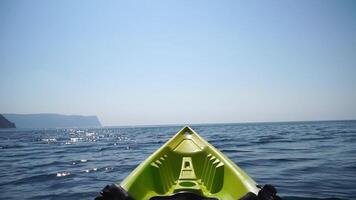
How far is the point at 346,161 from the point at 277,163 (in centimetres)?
273

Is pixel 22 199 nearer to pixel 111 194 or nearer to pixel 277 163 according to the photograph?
pixel 111 194

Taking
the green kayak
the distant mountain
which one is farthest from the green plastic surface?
the distant mountain

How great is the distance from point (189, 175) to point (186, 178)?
0.23m

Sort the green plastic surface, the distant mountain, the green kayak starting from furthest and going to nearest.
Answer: the distant mountain
the green plastic surface
the green kayak

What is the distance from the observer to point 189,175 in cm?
665

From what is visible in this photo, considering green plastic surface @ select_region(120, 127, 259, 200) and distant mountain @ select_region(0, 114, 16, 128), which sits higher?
green plastic surface @ select_region(120, 127, 259, 200)

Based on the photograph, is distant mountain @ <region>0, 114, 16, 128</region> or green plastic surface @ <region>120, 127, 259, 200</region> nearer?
green plastic surface @ <region>120, 127, 259, 200</region>

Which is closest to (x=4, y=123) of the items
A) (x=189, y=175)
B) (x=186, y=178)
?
(x=189, y=175)

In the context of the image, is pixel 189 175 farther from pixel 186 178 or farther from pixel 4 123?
pixel 4 123

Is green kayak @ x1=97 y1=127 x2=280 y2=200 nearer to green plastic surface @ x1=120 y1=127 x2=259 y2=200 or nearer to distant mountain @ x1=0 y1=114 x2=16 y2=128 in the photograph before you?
green plastic surface @ x1=120 y1=127 x2=259 y2=200

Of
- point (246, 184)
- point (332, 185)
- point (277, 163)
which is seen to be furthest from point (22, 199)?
point (277, 163)

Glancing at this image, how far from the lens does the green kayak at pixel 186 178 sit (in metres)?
4.61

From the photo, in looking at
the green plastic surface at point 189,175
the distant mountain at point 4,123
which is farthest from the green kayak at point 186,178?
the distant mountain at point 4,123

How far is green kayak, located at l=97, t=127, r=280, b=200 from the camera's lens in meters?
4.61
